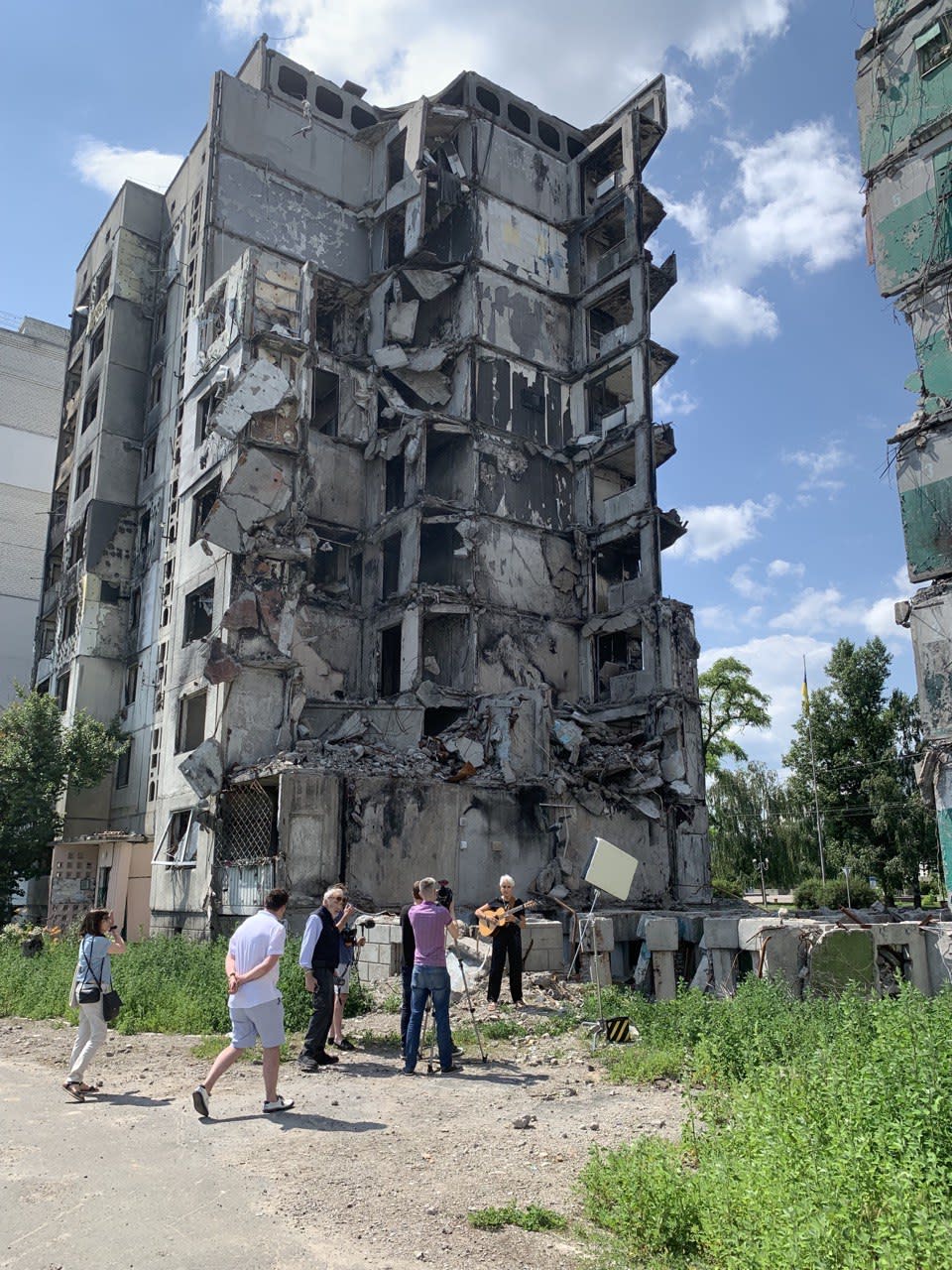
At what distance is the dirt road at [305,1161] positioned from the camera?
4.93m

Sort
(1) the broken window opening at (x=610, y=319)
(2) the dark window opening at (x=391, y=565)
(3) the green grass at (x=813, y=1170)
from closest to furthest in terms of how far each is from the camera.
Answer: (3) the green grass at (x=813, y=1170) → (2) the dark window opening at (x=391, y=565) → (1) the broken window opening at (x=610, y=319)

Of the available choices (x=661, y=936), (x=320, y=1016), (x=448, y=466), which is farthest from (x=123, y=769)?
(x=320, y=1016)

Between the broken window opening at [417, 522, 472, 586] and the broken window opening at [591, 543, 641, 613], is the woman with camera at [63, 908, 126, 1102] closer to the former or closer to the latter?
the broken window opening at [417, 522, 472, 586]

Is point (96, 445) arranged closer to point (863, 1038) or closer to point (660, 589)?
point (660, 589)

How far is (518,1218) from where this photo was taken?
17.4 feet

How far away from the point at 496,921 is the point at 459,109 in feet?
103

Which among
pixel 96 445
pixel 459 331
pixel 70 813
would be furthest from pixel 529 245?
pixel 70 813

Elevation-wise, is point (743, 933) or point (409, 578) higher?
point (409, 578)

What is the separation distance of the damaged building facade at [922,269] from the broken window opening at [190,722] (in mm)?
17855

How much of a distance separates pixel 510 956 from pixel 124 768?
21.9 meters

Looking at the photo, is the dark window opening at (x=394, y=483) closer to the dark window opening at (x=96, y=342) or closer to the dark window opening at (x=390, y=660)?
the dark window opening at (x=390, y=660)

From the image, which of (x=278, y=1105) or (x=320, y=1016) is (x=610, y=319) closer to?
(x=320, y=1016)

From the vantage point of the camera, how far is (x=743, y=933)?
42.9ft

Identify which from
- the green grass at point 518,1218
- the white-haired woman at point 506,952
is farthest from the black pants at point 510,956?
the green grass at point 518,1218
